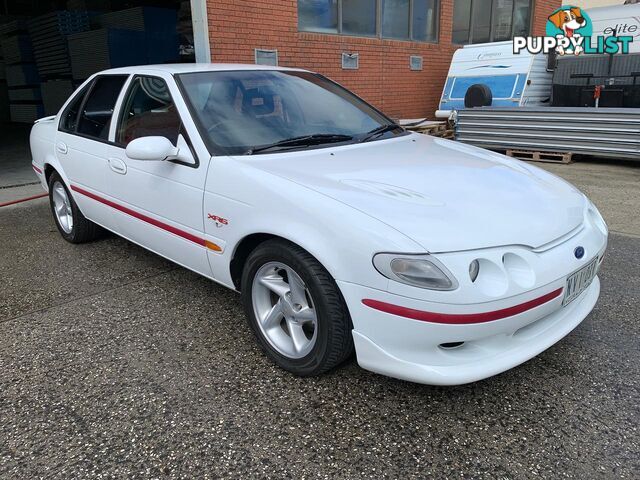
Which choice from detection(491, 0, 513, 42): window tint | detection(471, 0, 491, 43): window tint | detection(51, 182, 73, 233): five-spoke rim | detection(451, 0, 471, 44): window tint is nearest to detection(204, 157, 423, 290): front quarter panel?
detection(51, 182, 73, 233): five-spoke rim

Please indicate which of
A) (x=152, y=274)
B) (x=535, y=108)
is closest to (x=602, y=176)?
(x=535, y=108)

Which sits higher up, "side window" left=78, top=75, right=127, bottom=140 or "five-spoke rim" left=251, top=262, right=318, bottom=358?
"side window" left=78, top=75, right=127, bottom=140

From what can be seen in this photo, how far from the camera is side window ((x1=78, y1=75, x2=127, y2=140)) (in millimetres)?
3846

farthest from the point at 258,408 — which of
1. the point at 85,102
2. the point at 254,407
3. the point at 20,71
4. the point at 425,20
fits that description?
the point at 20,71

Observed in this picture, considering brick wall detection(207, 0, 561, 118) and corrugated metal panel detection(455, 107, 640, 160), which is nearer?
brick wall detection(207, 0, 561, 118)

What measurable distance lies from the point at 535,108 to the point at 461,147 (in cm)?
613

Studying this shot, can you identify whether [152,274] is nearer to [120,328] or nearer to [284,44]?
[120,328]

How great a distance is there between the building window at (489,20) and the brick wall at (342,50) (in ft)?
1.91

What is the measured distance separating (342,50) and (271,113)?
22.4 ft

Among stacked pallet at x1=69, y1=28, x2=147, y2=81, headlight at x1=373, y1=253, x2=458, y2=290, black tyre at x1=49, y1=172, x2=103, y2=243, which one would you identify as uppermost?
stacked pallet at x1=69, y1=28, x2=147, y2=81

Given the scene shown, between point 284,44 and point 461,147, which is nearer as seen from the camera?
point 461,147

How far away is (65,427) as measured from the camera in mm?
2281

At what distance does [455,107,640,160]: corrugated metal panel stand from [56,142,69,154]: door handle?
7.34m

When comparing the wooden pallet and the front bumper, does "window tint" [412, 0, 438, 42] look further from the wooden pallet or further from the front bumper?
the front bumper
